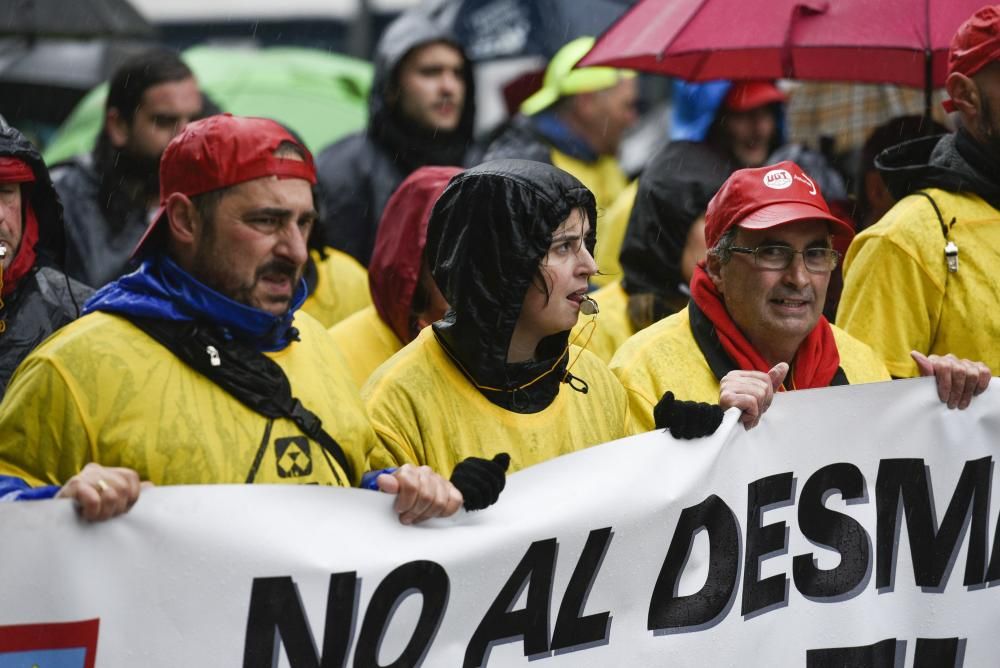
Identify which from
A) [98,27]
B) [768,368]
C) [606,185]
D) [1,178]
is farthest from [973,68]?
[98,27]

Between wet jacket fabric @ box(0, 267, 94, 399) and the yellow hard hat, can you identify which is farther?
the yellow hard hat

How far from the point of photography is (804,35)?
5.73 meters

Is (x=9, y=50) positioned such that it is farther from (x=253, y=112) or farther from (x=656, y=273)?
(x=656, y=273)

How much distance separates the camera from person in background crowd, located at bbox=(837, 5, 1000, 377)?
4.84 metres

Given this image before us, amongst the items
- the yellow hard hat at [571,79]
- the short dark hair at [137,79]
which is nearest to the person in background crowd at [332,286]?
the short dark hair at [137,79]

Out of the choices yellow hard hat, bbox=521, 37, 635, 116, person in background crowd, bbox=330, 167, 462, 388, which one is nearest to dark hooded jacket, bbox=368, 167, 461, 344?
person in background crowd, bbox=330, 167, 462, 388

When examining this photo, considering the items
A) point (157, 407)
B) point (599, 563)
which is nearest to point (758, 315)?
point (599, 563)

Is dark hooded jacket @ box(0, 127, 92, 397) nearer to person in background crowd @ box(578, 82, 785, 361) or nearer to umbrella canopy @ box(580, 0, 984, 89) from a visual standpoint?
person in background crowd @ box(578, 82, 785, 361)

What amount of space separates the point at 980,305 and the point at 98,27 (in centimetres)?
577

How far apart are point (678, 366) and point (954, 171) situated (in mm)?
1095

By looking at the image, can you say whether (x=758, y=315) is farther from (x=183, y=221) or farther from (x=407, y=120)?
(x=407, y=120)

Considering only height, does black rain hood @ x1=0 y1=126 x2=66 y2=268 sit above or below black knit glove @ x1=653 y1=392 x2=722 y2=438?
above

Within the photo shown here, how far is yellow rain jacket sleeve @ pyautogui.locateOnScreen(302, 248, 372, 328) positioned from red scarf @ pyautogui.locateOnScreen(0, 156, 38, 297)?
178 cm

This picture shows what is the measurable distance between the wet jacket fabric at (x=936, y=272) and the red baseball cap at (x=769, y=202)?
0.18 metres
